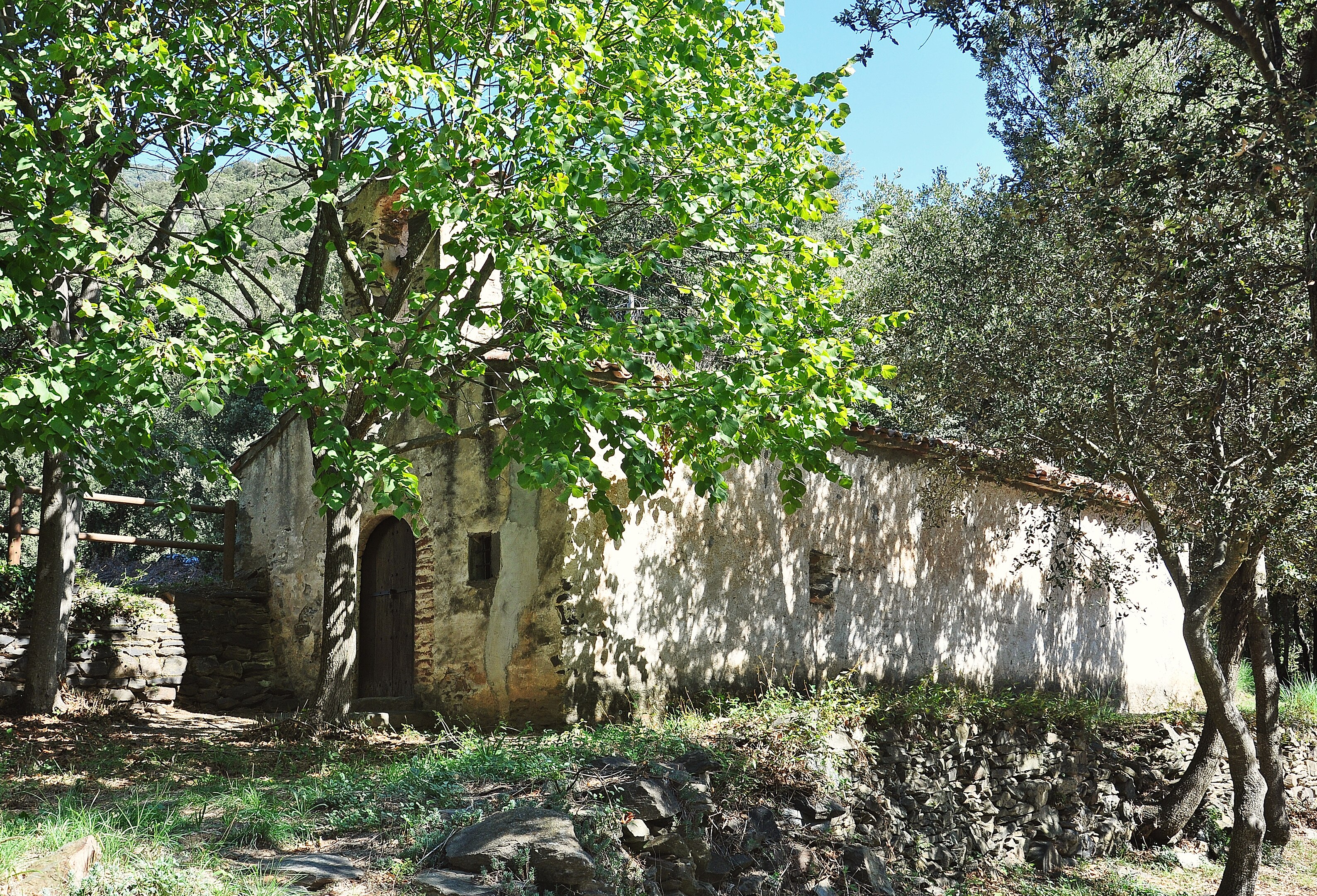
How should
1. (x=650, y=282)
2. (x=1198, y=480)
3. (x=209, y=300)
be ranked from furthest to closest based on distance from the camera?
(x=209, y=300), (x=650, y=282), (x=1198, y=480)

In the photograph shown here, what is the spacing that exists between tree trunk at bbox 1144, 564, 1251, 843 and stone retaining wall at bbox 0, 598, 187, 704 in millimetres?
10765

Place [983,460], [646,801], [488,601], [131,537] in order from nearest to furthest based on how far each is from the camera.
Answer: [646,801]
[488,601]
[983,460]
[131,537]

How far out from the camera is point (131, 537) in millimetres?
12477

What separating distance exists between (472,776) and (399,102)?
437cm

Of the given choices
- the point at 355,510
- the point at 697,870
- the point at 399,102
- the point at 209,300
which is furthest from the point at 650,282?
the point at 697,870

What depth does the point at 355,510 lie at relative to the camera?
28.9ft

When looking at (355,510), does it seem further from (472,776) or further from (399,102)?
(399,102)

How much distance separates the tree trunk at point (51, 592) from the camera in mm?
8844

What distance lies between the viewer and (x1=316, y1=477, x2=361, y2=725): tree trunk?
8266 mm

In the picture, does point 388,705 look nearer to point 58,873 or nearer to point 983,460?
point 58,873

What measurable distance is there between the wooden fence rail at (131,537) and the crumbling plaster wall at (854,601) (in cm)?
411

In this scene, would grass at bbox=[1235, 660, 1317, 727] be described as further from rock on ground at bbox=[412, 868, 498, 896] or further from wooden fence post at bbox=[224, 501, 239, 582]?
wooden fence post at bbox=[224, 501, 239, 582]

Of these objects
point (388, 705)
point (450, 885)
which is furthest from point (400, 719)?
point (450, 885)

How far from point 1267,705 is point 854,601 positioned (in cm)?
435
